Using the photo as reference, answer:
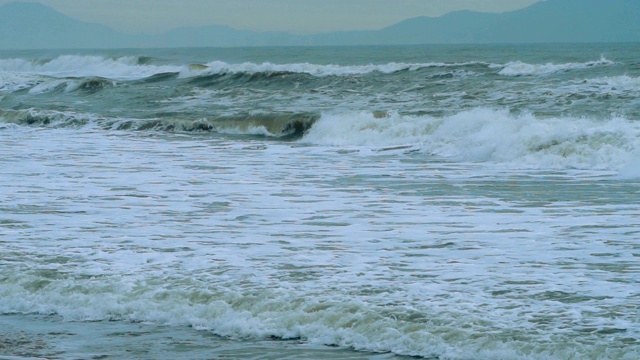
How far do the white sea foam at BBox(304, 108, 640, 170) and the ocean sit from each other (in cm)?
5

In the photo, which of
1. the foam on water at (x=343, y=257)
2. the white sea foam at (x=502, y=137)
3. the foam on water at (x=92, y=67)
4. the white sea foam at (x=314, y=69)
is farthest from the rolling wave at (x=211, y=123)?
the foam on water at (x=92, y=67)

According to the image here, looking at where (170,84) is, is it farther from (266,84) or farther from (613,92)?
(613,92)

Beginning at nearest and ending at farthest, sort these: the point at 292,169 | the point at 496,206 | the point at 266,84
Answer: the point at 496,206
the point at 292,169
the point at 266,84

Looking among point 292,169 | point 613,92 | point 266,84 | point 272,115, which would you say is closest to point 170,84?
point 266,84

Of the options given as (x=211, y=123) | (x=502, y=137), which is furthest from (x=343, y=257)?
(x=211, y=123)

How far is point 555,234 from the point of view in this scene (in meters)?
8.42

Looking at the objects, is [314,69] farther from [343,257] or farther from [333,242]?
[343,257]

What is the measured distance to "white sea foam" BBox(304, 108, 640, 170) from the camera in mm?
14312

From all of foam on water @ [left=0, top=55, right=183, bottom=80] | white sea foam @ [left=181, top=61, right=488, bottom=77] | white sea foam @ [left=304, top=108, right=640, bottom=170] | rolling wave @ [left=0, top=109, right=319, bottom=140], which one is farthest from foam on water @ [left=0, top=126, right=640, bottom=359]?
foam on water @ [left=0, top=55, right=183, bottom=80]

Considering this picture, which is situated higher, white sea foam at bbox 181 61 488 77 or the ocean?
white sea foam at bbox 181 61 488 77

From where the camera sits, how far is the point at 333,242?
8297 mm

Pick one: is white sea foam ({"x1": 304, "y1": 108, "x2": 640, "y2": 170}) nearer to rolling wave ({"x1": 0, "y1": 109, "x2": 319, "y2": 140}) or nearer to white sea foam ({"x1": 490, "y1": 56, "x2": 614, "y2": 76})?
rolling wave ({"x1": 0, "y1": 109, "x2": 319, "y2": 140})

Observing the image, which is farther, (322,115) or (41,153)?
(322,115)

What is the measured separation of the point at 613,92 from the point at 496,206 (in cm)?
1649
